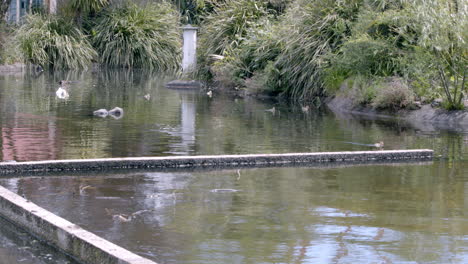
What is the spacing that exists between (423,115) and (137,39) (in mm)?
22364

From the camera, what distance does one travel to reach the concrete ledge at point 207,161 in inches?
417

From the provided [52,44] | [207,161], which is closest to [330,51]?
[207,161]

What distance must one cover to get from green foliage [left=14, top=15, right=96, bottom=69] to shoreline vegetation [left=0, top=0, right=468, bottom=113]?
0.06 meters

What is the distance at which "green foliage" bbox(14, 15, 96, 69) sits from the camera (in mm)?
37156

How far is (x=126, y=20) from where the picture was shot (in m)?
39.6

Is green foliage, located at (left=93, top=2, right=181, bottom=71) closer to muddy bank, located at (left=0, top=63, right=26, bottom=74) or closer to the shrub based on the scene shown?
muddy bank, located at (left=0, top=63, right=26, bottom=74)

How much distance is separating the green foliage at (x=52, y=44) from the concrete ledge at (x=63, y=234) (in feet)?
96.6

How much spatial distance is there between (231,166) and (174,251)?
4.36 metres

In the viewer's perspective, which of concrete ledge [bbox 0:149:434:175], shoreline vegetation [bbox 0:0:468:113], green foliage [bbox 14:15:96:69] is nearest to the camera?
concrete ledge [bbox 0:149:434:175]

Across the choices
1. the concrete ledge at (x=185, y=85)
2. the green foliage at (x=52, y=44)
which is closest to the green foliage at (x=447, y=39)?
the concrete ledge at (x=185, y=85)

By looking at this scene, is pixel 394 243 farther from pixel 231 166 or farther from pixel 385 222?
pixel 231 166

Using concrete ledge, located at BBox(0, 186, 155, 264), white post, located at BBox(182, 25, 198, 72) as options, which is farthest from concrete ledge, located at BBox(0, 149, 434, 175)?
white post, located at BBox(182, 25, 198, 72)

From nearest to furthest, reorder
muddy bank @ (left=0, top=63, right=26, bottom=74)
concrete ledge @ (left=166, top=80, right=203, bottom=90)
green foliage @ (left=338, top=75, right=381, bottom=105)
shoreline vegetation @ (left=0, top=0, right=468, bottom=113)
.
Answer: shoreline vegetation @ (left=0, top=0, right=468, bottom=113) → green foliage @ (left=338, top=75, right=381, bottom=105) → concrete ledge @ (left=166, top=80, right=203, bottom=90) → muddy bank @ (left=0, top=63, right=26, bottom=74)

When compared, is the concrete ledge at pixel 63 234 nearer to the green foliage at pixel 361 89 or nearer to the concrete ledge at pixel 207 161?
the concrete ledge at pixel 207 161
